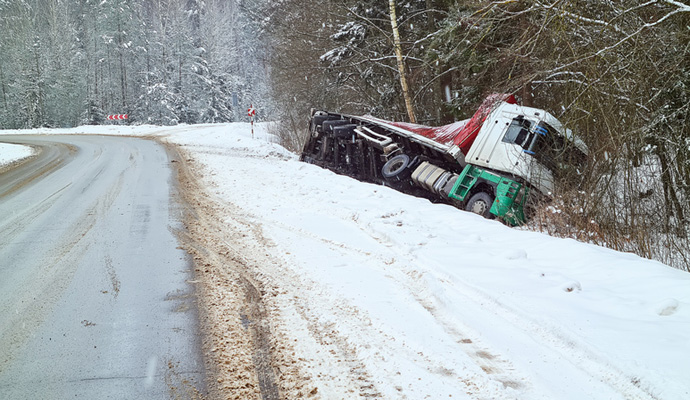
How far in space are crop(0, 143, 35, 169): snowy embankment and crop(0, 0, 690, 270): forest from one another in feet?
36.5

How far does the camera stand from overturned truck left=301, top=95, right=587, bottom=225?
9234 millimetres

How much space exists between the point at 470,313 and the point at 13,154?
69.1 ft

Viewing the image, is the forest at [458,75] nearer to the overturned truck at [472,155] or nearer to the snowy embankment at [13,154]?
the overturned truck at [472,155]

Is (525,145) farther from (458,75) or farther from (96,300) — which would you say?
(458,75)

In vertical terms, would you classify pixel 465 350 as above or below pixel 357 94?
below

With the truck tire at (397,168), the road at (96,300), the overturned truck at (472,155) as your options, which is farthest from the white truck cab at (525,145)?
the road at (96,300)

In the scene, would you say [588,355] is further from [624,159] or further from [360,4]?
[360,4]

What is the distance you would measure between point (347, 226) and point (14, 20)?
63.2 meters

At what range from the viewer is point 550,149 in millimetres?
9203

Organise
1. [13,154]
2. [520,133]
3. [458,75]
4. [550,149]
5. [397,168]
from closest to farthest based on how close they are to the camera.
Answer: [550,149], [520,133], [397,168], [458,75], [13,154]

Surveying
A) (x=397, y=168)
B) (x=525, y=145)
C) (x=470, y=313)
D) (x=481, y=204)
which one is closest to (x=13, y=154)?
(x=397, y=168)

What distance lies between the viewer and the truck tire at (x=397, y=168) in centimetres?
1173

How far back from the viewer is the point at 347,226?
274 inches

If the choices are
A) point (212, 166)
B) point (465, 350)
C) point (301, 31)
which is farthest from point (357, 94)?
point (465, 350)
